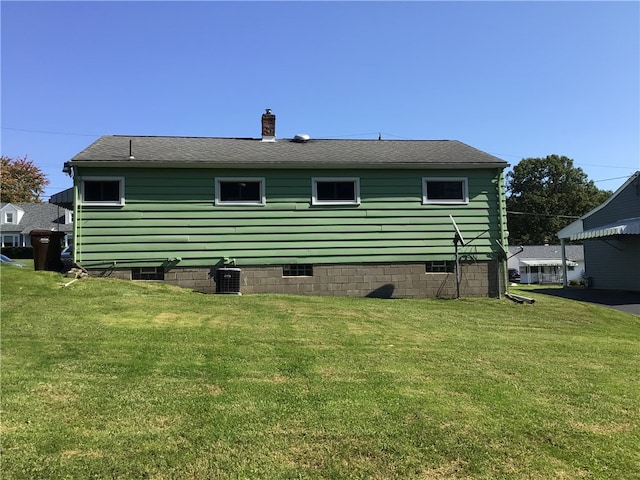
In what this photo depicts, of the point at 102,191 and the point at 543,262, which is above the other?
the point at 102,191

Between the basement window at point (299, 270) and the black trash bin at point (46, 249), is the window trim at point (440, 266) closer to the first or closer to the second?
the basement window at point (299, 270)

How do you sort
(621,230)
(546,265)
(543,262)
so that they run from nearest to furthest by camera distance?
(621,230)
(543,262)
(546,265)

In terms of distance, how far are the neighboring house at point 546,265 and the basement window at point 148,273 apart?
41723 millimetres

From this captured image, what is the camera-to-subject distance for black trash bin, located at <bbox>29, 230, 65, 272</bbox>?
12.4 metres

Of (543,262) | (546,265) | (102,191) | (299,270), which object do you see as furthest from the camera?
(546,265)

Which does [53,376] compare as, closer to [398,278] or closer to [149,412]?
[149,412]

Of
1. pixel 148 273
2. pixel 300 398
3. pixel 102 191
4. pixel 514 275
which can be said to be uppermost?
pixel 102 191

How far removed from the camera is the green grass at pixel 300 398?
3396 mm

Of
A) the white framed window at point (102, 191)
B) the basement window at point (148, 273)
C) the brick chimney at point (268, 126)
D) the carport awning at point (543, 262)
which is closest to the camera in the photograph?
the white framed window at point (102, 191)

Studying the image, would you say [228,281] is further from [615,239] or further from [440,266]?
[615,239]

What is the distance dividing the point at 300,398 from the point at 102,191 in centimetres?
1029

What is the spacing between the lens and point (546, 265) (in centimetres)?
4834

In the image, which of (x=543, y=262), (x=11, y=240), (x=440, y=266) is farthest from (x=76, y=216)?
(x=543, y=262)

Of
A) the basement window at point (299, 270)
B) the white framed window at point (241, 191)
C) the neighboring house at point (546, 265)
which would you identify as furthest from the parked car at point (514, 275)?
the white framed window at point (241, 191)
